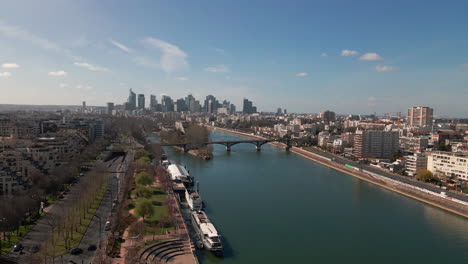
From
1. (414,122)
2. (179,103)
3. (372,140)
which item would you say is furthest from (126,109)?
(372,140)

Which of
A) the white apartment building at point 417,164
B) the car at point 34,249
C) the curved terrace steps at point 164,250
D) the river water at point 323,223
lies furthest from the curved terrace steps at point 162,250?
the white apartment building at point 417,164

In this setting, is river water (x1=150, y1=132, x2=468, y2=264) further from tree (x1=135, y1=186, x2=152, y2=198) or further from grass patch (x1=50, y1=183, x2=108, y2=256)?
grass patch (x1=50, y1=183, x2=108, y2=256)

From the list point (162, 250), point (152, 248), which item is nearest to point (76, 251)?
point (152, 248)

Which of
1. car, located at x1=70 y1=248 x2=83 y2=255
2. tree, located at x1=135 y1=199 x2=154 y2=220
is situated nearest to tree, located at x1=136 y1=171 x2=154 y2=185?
tree, located at x1=135 y1=199 x2=154 y2=220

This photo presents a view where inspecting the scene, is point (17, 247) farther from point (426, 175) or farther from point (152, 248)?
point (426, 175)

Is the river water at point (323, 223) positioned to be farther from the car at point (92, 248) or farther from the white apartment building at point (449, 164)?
the white apartment building at point (449, 164)

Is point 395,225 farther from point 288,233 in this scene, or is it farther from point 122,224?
point 122,224
